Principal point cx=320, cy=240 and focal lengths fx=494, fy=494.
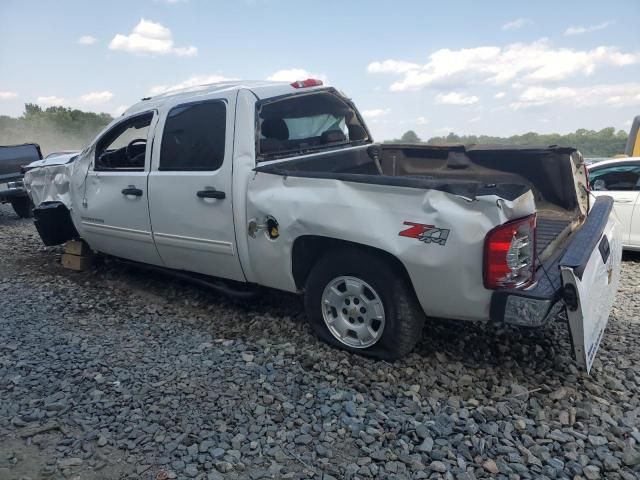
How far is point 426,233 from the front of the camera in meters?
2.80

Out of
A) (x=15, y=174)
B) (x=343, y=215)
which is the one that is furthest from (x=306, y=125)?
(x=15, y=174)

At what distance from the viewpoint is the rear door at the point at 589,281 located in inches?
104

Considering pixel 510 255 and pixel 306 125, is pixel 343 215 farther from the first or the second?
pixel 306 125

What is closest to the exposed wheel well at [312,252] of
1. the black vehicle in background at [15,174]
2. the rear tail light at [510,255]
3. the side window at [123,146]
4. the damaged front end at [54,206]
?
the rear tail light at [510,255]

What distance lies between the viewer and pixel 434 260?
281 centimetres

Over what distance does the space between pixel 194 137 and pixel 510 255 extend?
2624 millimetres

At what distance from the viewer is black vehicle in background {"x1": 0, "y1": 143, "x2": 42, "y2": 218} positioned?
9.56 m

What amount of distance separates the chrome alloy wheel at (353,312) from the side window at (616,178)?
184 inches

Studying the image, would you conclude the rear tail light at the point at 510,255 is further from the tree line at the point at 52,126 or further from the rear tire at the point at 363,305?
the tree line at the point at 52,126

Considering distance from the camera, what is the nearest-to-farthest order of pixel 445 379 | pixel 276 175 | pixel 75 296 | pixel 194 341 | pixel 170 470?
pixel 170 470
pixel 445 379
pixel 276 175
pixel 194 341
pixel 75 296

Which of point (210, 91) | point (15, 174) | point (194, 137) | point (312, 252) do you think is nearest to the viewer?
point (312, 252)

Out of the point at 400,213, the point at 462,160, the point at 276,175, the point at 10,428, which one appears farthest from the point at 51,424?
the point at 462,160

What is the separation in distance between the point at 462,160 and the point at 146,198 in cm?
285

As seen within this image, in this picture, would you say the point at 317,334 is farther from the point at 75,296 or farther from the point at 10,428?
the point at 75,296
